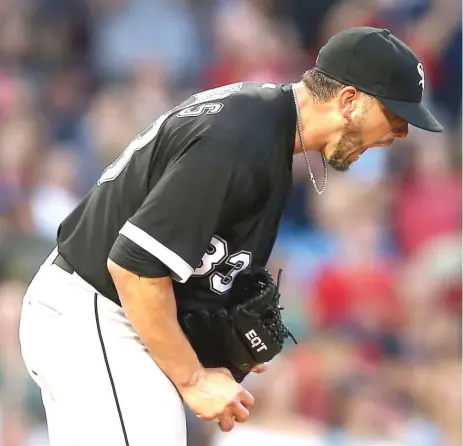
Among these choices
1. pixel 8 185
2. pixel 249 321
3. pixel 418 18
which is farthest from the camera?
pixel 418 18

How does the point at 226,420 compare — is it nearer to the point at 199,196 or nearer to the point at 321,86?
the point at 199,196

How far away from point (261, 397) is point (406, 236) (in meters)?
1.24

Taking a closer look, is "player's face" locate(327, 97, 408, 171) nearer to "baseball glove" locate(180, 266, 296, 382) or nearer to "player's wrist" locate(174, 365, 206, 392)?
"baseball glove" locate(180, 266, 296, 382)

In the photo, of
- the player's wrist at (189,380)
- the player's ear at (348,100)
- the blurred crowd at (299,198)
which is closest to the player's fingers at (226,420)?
the player's wrist at (189,380)

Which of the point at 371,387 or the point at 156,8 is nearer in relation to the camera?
the point at 371,387

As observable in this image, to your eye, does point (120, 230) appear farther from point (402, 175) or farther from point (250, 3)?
point (250, 3)

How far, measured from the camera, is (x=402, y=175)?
5.49 metres

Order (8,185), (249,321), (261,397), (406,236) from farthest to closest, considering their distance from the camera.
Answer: (8,185)
(406,236)
(261,397)
(249,321)

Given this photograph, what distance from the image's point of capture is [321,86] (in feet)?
8.07

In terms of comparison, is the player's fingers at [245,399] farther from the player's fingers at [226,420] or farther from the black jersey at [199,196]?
the black jersey at [199,196]

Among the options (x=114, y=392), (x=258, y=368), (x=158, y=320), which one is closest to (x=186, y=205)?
(x=158, y=320)

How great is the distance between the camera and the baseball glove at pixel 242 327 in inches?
99.7

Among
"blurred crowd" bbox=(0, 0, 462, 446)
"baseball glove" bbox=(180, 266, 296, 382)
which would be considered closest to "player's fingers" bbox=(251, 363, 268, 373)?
"baseball glove" bbox=(180, 266, 296, 382)

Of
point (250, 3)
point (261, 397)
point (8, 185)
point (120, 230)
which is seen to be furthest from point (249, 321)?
point (250, 3)
